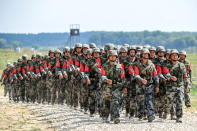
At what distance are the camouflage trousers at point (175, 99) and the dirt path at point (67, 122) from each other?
445 millimetres

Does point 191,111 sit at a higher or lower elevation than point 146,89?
lower

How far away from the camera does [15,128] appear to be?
17406mm

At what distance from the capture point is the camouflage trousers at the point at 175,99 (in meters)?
17.3

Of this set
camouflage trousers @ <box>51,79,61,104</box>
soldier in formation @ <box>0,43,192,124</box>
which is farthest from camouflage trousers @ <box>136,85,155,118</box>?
camouflage trousers @ <box>51,79,61,104</box>

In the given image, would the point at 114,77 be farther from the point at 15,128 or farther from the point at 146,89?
the point at 15,128

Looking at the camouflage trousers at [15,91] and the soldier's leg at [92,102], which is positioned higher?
the soldier's leg at [92,102]

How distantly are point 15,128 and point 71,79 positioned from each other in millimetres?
5349

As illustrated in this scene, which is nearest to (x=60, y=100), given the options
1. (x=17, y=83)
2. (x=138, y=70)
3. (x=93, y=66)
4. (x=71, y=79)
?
(x=71, y=79)

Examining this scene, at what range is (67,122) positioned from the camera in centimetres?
1784

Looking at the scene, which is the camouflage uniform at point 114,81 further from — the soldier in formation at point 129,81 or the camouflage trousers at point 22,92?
the camouflage trousers at point 22,92

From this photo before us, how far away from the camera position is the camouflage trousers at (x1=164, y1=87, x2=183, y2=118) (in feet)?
56.9

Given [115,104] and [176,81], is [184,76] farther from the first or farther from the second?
[115,104]

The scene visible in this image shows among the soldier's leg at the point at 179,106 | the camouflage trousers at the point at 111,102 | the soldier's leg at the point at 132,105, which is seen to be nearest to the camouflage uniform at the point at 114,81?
the camouflage trousers at the point at 111,102

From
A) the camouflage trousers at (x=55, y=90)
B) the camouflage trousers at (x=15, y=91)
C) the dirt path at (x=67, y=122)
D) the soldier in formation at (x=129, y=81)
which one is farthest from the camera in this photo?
the camouflage trousers at (x=15, y=91)
